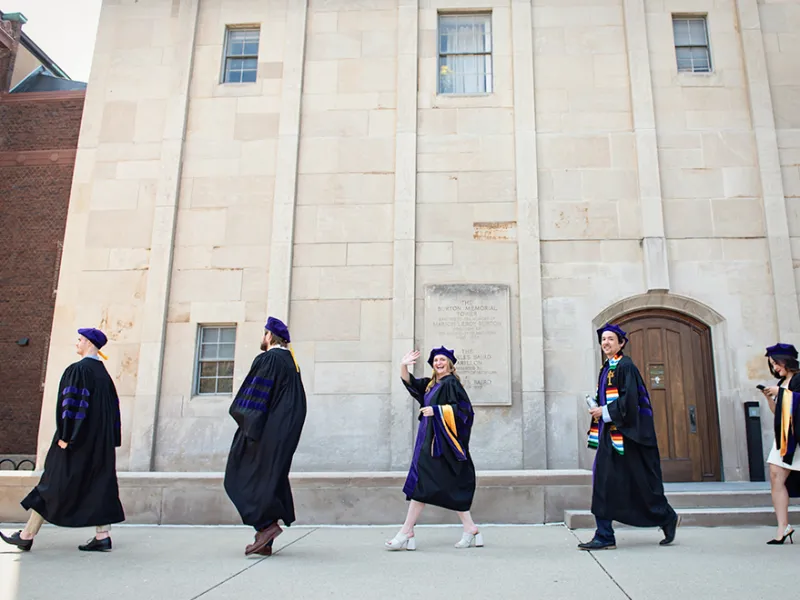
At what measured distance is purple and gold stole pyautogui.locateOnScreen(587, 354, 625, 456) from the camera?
6.18m

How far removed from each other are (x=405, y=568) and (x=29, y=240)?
17.6 meters

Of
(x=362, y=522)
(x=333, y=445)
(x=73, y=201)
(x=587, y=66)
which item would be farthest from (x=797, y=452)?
(x=73, y=201)

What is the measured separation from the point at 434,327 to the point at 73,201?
6.43 m

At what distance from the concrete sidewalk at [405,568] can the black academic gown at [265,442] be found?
45 centimetres

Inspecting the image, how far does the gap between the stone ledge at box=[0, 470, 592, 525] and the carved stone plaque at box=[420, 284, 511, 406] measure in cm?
212

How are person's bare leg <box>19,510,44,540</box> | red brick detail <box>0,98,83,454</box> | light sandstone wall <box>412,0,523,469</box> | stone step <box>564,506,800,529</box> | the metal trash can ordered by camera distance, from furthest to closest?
1. red brick detail <box>0,98,83,454</box>
2. light sandstone wall <box>412,0,523,469</box>
3. the metal trash can
4. stone step <box>564,506,800,529</box>
5. person's bare leg <box>19,510,44,540</box>

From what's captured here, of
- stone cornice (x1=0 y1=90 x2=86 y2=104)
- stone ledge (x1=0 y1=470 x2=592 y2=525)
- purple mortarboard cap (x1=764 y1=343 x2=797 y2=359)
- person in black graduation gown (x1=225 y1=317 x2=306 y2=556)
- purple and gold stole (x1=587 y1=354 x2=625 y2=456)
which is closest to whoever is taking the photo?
person in black graduation gown (x1=225 y1=317 x2=306 y2=556)

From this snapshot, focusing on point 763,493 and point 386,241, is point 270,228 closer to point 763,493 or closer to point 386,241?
point 386,241

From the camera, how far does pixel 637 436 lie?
6.10 meters

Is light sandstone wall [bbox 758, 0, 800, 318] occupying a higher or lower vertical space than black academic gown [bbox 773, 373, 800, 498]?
higher

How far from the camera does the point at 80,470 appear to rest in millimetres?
6047

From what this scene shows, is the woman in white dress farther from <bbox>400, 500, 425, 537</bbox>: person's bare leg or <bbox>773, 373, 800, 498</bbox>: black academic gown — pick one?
<bbox>400, 500, 425, 537</bbox>: person's bare leg

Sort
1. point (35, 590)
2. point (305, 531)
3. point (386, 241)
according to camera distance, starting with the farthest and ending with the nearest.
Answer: point (386, 241) → point (305, 531) → point (35, 590)

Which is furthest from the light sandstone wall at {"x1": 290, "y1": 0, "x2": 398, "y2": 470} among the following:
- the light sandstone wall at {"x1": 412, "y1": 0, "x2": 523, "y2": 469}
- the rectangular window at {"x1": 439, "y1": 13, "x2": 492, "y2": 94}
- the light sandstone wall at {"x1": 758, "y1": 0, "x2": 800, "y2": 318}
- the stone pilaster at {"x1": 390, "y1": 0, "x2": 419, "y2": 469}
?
the light sandstone wall at {"x1": 758, "y1": 0, "x2": 800, "y2": 318}
